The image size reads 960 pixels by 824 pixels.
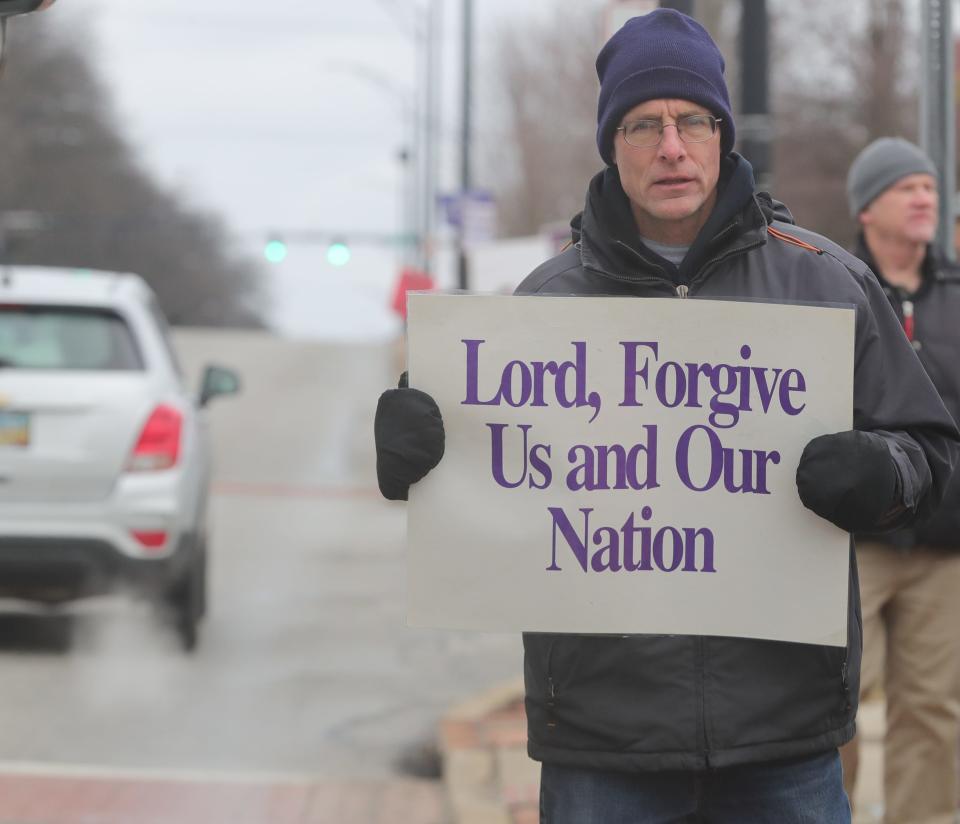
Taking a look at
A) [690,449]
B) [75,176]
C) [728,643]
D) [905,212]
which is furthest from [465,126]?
[75,176]

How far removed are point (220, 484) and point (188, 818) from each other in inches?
497

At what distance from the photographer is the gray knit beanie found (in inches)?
193

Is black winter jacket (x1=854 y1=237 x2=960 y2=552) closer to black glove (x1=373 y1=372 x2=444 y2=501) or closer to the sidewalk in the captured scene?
the sidewalk

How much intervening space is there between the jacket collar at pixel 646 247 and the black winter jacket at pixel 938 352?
1734mm

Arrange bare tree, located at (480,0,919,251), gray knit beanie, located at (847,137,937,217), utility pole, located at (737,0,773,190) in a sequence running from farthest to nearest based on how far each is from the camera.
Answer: bare tree, located at (480,0,919,251) → utility pole, located at (737,0,773,190) → gray knit beanie, located at (847,137,937,217)

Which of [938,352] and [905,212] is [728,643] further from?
[905,212]

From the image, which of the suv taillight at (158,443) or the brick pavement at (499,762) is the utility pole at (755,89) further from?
the suv taillight at (158,443)

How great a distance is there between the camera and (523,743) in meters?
6.30

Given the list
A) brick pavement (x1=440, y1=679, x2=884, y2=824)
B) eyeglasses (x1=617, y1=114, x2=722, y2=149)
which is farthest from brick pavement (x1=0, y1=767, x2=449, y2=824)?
eyeglasses (x1=617, y1=114, x2=722, y2=149)

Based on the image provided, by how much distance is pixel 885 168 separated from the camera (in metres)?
4.92

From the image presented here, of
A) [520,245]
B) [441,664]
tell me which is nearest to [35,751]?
[441,664]

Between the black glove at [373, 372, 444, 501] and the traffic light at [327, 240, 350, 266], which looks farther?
the traffic light at [327, 240, 350, 266]

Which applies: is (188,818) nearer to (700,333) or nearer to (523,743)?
(523,743)

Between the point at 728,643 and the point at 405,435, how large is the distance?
62 cm
